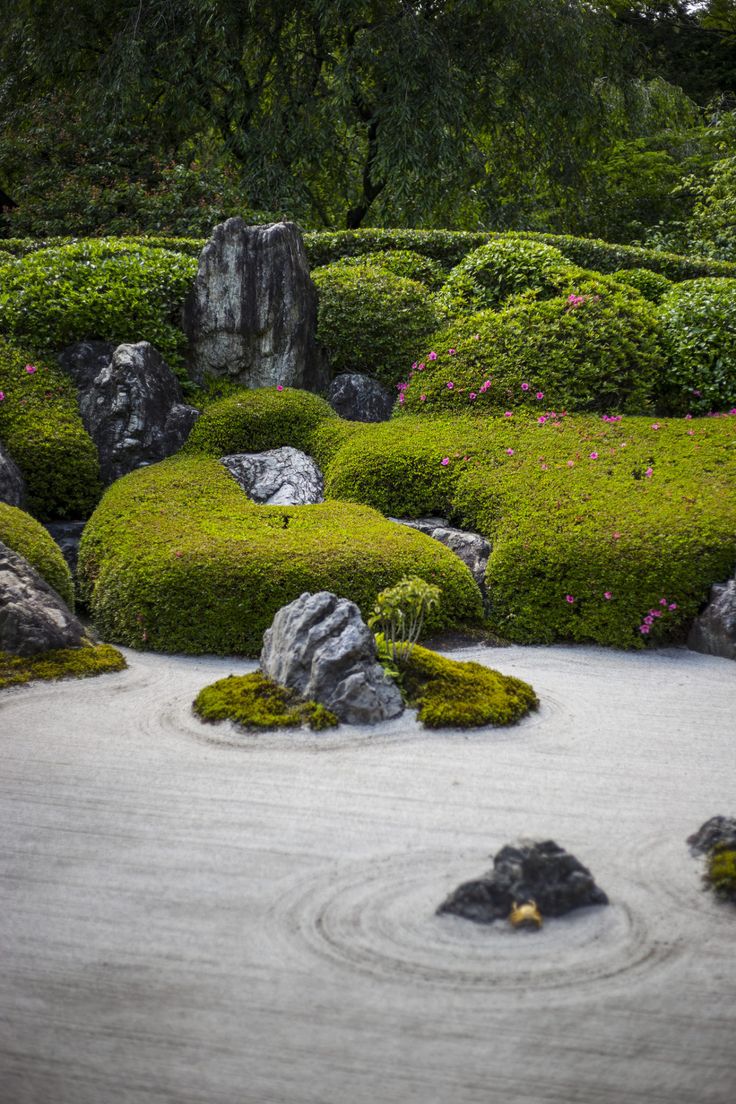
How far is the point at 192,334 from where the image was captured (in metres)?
9.46

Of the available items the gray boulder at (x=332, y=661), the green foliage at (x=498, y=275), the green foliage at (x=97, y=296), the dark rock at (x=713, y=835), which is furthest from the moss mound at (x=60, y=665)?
the green foliage at (x=498, y=275)

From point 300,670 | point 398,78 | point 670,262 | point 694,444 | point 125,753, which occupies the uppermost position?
point 398,78

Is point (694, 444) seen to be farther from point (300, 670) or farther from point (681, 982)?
point (681, 982)

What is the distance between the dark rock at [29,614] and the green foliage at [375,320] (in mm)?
→ 4774

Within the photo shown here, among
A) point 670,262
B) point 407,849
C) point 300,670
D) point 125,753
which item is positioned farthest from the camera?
point 670,262

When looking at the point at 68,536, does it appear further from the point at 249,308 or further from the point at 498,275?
the point at 498,275

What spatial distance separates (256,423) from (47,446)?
1762 mm

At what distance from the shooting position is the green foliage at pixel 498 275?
984 cm

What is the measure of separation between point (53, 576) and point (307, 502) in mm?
2326

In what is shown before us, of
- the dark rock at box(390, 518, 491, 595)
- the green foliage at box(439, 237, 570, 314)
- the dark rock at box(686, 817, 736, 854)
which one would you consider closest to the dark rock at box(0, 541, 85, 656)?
the dark rock at box(390, 518, 491, 595)

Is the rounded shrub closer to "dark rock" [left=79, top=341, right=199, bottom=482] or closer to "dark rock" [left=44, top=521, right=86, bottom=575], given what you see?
"dark rock" [left=79, top=341, right=199, bottom=482]

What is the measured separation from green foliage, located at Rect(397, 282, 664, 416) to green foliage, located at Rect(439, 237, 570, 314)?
463mm

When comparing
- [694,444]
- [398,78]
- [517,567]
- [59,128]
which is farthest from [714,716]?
[59,128]

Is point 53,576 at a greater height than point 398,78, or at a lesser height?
lesser
